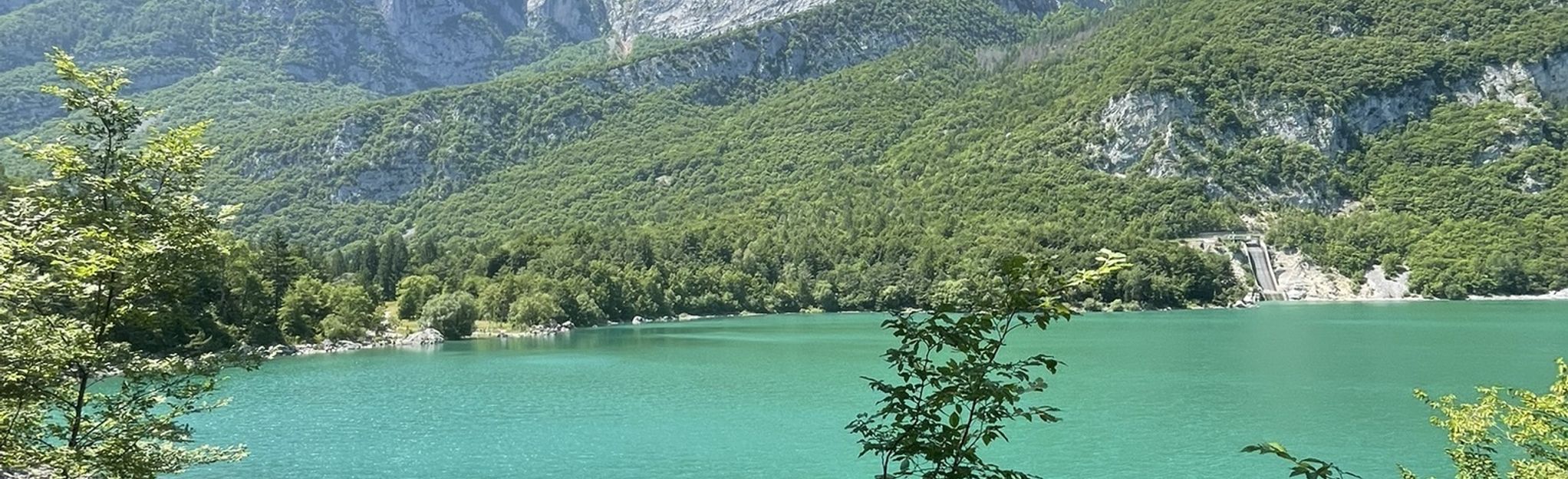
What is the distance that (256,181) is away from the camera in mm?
186500

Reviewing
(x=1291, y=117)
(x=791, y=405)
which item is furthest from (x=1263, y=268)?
(x=791, y=405)

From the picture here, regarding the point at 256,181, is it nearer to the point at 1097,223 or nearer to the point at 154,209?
the point at 1097,223

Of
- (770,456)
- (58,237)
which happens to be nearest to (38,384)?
(58,237)

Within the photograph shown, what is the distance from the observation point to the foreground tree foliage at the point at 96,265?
27.1ft

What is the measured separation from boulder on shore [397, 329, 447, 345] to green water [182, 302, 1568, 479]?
5071 mm

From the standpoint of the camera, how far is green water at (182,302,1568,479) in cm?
2866

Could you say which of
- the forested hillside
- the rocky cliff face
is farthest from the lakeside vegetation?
the rocky cliff face

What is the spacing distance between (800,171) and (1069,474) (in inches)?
6356

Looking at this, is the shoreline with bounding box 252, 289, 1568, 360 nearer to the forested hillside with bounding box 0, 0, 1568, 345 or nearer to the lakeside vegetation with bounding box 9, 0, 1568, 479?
the lakeside vegetation with bounding box 9, 0, 1568, 479

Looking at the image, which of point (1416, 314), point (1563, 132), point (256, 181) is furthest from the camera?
point (256, 181)

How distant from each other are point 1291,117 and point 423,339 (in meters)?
147

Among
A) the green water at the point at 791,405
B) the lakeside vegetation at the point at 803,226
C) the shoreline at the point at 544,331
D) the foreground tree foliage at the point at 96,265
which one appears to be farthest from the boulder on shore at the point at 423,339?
the foreground tree foliage at the point at 96,265

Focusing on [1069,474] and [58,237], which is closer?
[58,237]

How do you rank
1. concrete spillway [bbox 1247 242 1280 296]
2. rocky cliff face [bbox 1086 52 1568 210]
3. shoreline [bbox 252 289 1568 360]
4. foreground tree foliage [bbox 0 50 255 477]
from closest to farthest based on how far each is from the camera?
foreground tree foliage [bbox 0 50 255 477] → shoreline [bbox 252 289 1568 360] → concrete spillway [bbox 1247 242 1280 296] → rocky cliff face [bbox 1086 52 1568 210]
